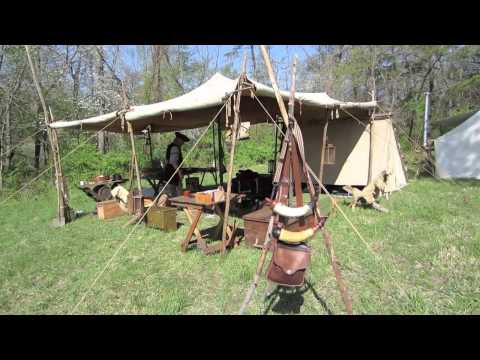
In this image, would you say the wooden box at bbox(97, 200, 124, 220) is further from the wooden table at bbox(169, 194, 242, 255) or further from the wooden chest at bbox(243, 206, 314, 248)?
the wooden chest at bbox(243, 206, 314, 248)

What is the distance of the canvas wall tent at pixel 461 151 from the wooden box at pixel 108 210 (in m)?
10.3

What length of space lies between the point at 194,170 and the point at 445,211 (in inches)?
222


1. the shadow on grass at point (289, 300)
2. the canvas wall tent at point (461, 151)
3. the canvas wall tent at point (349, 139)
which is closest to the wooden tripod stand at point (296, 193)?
the shadow on grass at point (289, 300)

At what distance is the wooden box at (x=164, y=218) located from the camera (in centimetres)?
545

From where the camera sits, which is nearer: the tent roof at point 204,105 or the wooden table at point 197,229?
the wooden table at point 197,229

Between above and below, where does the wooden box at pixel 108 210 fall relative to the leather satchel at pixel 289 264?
below

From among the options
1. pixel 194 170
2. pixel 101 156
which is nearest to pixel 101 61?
pixel 101 156

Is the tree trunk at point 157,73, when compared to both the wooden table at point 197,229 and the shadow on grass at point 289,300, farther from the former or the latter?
the shadow on grass at point 289,300

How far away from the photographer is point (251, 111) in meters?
7.18

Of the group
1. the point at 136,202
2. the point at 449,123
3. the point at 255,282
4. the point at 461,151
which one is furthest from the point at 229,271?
the point at 449,123

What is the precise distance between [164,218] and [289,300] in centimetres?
310

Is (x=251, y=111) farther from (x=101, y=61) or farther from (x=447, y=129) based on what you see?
(x=101, y=61)

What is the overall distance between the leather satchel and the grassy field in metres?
0.69

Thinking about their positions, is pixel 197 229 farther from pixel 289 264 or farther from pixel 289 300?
pixel 289 264
